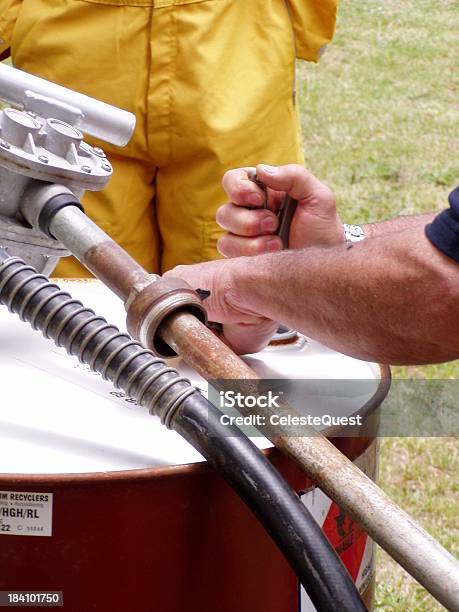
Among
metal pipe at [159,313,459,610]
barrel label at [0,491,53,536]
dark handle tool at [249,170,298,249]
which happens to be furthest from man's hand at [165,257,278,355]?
barrel label at [0,491,53,536]

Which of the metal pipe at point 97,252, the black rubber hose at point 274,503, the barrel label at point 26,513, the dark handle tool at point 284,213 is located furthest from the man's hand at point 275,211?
the barrel label at point 26,513

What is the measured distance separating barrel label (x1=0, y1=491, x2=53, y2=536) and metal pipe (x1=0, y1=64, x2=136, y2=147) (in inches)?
18.7

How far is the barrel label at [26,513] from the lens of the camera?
3.07 ft

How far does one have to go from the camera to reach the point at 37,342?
1194 mm

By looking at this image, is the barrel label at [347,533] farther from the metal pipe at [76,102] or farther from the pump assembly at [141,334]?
the metal pipe at [76,102]

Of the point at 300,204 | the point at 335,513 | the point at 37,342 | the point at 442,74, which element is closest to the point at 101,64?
the point at 300,204

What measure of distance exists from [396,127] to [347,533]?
3629 mm

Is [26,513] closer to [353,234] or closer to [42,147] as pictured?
[42,147]

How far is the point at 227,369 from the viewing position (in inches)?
38.0

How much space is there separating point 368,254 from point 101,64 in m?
0.94

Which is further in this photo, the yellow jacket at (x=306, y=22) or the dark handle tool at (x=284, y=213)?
the yellow jacket at (x=306, y=22)

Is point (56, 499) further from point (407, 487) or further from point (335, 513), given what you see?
point (407, 487)

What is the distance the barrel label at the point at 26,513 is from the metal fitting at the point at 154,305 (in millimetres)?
181

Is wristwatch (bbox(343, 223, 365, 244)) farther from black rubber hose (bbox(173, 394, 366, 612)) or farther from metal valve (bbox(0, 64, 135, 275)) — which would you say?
black rubber hose (bbox(173, 394, 366, 612))
